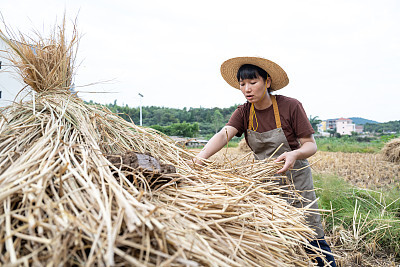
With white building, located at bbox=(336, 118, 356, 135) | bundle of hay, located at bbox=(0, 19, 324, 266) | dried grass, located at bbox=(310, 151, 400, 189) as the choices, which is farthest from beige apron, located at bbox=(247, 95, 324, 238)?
white building, located at bbox=(336, 118, 356, 135)

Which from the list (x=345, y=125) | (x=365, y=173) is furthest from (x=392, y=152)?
(x=345, y=125)

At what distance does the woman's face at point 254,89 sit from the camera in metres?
1.89

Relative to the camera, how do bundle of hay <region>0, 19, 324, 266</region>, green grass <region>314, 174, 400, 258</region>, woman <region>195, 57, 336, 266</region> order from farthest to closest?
green grass <region>314, 174, 400, 258</region>, woman <region>195, 57, 336, 266</region>, bundle of hay <region>0, 19, 324, 266</region>

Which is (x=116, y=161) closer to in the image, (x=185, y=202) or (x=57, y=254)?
(x=185, y=202)

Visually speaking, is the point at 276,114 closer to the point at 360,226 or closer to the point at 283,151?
the point at 283,151

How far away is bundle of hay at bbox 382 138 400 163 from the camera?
7.71 meters

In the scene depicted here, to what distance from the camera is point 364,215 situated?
9.20ft

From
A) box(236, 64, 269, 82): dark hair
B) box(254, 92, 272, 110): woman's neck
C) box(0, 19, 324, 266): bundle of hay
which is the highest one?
box(236, 64, 269, 82): dark hair

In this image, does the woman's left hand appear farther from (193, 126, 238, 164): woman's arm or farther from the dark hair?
the dark hair

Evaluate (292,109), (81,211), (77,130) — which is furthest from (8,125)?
(292,109)

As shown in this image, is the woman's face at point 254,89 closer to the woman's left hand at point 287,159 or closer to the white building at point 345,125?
the woman's left hand at point 287,159

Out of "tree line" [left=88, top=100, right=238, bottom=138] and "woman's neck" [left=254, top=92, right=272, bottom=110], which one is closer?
"woman's neck" [left=254, top=92, right=272, bottom=110]

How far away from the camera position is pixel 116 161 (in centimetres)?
91

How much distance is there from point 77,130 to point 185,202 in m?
0.54
